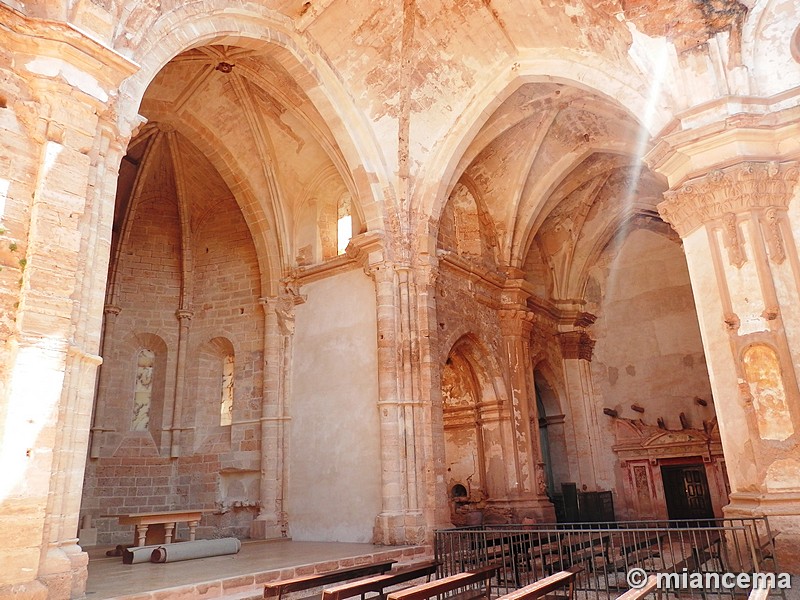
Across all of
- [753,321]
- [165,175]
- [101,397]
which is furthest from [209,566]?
[165,175]

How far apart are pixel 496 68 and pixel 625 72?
268cm

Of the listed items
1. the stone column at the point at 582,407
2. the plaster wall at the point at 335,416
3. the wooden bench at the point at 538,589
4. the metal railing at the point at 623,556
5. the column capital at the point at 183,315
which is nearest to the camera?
the wooden bench at the point at 538,589

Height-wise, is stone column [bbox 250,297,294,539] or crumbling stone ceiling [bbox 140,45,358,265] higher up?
crumbling stone ceiling [bbox 140,45,358,265]

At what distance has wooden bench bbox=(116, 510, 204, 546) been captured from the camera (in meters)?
9.81

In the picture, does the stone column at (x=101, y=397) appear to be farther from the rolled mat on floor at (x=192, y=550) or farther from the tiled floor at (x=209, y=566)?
the rolled mat on floor at (x=192, y=550)

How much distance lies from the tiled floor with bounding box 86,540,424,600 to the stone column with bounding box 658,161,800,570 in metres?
4.93

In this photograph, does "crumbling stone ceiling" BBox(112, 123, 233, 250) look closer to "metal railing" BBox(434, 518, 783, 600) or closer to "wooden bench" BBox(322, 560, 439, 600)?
"metal railing" BBox(434, 518, 783, 600)

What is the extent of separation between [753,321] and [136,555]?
8699 millimetres

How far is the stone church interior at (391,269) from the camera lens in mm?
6156

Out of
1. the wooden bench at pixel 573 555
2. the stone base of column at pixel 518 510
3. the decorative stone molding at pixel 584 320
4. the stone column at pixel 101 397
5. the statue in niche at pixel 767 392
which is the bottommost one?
the wooden bench at pixel 573 555

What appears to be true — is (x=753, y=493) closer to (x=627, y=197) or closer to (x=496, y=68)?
(x=496, y=68)

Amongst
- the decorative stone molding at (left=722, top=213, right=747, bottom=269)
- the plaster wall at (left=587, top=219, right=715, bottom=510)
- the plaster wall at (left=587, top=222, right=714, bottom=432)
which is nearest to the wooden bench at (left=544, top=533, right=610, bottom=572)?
the decorative stone molding at (left=722, top=213, right=747, bottom=269)

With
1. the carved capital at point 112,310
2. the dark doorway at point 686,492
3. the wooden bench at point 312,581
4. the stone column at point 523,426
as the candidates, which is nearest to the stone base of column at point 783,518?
the wooden bench at point 312,581

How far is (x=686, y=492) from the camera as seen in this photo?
14742mm
